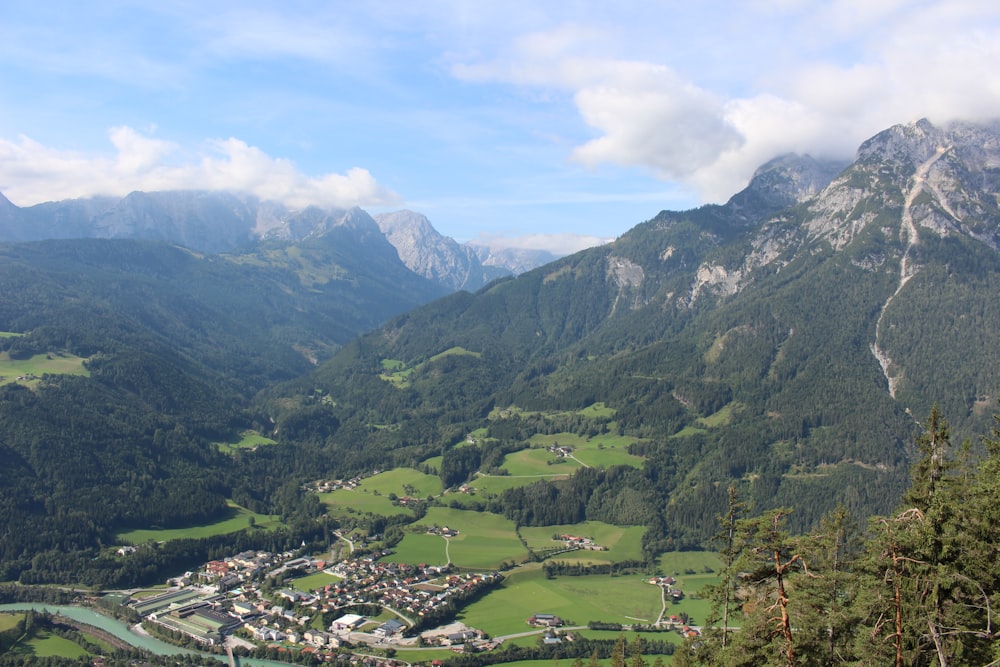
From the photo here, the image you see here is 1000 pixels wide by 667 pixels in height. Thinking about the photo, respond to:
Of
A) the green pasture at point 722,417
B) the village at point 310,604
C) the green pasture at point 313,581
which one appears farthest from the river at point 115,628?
the green pasture at point 722,417

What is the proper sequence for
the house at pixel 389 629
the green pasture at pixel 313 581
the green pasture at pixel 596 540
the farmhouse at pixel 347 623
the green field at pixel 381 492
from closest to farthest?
the house at pixel 389 629 → the farmhouse at pixel 347 623 → the green pasture at pixel 313 581 → the green pasture at pixel 596 540 → the green field at pixel 381 492

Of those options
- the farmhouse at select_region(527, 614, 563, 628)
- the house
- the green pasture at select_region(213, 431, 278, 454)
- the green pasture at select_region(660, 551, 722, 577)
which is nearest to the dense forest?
the house

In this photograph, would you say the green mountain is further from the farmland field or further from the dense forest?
the dense forest

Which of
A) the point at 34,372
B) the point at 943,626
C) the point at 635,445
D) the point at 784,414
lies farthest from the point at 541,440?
the point at 943,626

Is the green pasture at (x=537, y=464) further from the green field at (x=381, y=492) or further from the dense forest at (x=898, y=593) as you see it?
the dense forest at (x=898, y=593)

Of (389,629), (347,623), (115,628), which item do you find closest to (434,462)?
(347,623)

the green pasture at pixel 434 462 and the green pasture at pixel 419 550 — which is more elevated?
the green pasture at pixel 434 462

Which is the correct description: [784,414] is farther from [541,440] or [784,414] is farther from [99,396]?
[99,396]

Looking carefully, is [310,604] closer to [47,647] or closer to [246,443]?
[47,647]
